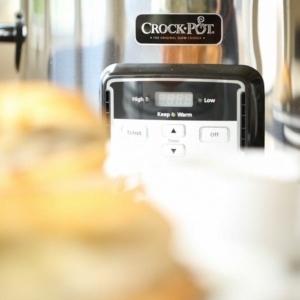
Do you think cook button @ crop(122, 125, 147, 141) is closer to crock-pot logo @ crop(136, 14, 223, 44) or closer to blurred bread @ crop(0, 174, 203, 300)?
crock-pot logo @ crop(136, 14, 223, 44)

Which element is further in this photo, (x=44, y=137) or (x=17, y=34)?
(x=17, y=34)

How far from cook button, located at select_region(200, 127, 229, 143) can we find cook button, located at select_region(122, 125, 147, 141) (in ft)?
0.15

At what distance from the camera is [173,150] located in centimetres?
39

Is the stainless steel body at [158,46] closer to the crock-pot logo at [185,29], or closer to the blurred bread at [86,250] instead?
the crock-pot logo at [185,29]

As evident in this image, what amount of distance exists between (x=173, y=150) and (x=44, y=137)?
0.16m

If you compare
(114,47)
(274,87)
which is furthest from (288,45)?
(114,47)

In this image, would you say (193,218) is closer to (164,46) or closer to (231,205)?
(231,205)

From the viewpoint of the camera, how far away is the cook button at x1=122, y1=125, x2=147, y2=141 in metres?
0.40

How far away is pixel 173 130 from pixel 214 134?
0.03 meters

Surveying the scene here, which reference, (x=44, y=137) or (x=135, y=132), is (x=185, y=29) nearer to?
(x=135, y=132)

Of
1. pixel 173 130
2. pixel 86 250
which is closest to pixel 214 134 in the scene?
Answer: pixel 173 130

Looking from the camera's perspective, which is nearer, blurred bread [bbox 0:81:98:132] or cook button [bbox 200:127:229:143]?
blurred bread [bbox 0:81:98:132]

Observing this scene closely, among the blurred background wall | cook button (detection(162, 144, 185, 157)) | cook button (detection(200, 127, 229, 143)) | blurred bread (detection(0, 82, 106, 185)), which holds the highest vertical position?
the blurred background wall

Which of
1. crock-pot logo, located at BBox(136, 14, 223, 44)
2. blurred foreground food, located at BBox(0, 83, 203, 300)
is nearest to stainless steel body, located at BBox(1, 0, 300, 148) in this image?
crock-pot logo, located at BBox(136, 14, 223, 44)
